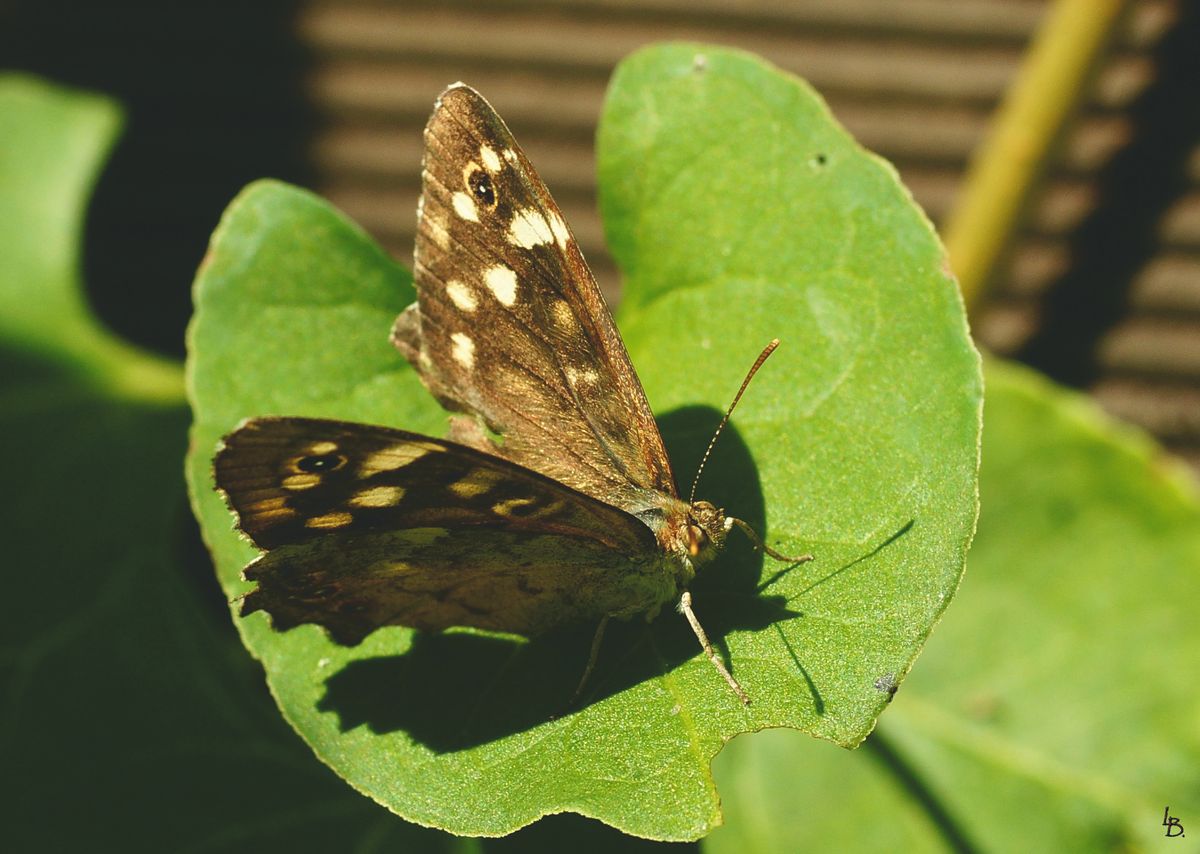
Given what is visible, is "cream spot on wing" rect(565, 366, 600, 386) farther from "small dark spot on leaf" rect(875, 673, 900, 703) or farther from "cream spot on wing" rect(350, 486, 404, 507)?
"small dark spot on leaf" rect(875, 673, 900, 703)

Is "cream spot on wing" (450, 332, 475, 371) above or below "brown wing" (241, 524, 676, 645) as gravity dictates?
above

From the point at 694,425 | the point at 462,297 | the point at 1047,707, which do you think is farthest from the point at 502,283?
the point at 1047,707

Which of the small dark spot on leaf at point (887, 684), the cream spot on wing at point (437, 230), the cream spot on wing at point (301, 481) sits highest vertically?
the cream spot on wing at point (437, 230)

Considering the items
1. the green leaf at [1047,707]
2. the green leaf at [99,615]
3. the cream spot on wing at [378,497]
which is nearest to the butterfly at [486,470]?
the cream spot on wing at [378,497]

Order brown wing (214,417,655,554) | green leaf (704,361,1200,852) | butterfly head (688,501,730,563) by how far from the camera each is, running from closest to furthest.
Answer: brown wing (214,417,655,554) → butterfly head (688,501,730,563) → green leaf (704,361,1200,852)

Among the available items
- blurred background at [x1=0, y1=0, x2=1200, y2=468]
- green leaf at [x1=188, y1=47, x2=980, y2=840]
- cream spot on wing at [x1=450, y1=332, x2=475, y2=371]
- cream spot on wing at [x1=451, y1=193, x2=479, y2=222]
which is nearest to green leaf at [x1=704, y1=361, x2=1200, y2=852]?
green leaf at [x1=188, y1=47, x2=980, y2=840]

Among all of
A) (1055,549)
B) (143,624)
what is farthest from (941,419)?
(143,624)

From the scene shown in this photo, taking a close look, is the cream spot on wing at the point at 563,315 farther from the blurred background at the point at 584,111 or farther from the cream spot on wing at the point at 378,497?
the blurred background at the point at 584,111

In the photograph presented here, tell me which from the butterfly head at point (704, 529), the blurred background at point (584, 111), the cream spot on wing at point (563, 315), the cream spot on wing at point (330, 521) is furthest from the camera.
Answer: the blurred background at point (584, 111)
